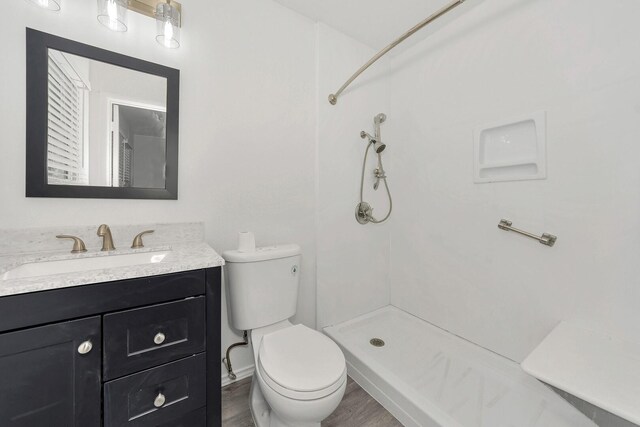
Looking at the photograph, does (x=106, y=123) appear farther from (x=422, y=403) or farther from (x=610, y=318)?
(x=610, y=318)

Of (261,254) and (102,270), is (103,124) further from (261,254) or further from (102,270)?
(261,254)

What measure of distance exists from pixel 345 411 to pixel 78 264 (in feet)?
4.81

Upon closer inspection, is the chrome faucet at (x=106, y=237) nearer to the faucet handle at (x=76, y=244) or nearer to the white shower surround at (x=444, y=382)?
the faucet handle at (x=76, y=244)

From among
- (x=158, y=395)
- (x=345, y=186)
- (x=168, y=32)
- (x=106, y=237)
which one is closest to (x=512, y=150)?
(x=345, y=186)

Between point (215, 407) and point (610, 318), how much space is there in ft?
6.04

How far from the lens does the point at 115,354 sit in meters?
0.82

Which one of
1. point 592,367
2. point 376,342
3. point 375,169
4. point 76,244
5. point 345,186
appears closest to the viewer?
point 592,367

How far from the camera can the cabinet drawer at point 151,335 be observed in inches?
32.0

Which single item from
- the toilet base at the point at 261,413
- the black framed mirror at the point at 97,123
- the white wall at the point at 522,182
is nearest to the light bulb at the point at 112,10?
the black framed mirror at the point at 97,123

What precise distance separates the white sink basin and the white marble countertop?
0.05 ft

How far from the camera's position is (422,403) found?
4.06 feet

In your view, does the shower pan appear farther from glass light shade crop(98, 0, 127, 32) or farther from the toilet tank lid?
glass light shade crop(98, 0, 127, 32)

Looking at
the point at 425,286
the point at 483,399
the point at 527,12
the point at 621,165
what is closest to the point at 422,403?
the point at 483,399

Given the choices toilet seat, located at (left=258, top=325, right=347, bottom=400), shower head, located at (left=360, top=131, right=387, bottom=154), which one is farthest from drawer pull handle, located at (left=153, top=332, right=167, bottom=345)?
shower head, located at (left=360, top=131, right=387, bottom=154)
